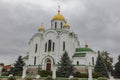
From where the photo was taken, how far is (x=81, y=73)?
30.7 m

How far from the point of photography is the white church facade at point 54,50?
1313 inches

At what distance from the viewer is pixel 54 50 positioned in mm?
33875

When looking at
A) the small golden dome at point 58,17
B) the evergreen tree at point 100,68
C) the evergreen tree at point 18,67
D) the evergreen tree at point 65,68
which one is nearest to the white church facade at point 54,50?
the evergreen tree at point 100,68

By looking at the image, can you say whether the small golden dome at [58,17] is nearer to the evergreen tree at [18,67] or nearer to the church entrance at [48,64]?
the church entrance at [48,64]

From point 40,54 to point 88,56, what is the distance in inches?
370

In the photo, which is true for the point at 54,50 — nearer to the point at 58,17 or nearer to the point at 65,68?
the point at 65,68

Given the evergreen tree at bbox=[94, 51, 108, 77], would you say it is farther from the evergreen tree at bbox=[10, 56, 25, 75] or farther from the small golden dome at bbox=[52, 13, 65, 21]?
the evergreen tree at bbox=[10, 56, 25, 75]

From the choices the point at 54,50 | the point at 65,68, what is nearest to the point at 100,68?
the point at 65,68

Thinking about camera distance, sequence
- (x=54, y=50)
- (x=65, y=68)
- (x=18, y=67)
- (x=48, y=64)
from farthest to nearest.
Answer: (x=18, y=67) < (x=54, y=50) < (x=48, y=64) < (x=65, y=68)

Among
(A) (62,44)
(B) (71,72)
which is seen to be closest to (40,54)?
(A) (62,44)

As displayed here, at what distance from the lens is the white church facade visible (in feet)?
109

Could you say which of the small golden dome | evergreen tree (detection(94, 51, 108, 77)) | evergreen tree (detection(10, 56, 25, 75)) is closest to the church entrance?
evergreen tree (detection(10, 56, 25, 75))

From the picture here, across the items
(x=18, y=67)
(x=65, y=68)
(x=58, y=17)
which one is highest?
(x=58, y=17)

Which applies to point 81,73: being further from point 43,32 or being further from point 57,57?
point 43,32
